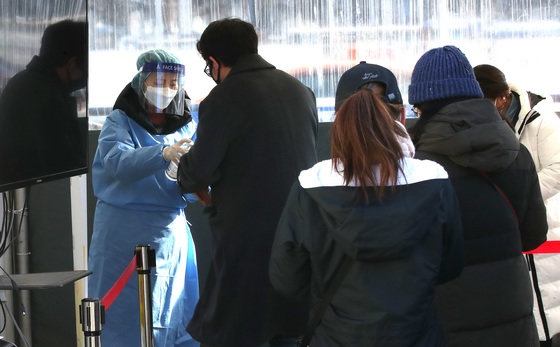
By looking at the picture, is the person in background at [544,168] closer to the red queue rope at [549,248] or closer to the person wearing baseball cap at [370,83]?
the red queue rope at [549,248]

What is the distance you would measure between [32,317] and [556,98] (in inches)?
134

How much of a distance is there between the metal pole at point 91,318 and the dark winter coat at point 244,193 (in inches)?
13.6

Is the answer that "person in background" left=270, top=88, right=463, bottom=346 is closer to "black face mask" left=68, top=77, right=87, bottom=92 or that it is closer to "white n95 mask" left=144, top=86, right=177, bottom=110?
"black face mask" left=68, top=77, right=87, bottom=92

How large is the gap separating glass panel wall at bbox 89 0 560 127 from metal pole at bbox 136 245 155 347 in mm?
1818

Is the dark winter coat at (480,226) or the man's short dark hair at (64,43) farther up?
the man's short dark hair at (64,43)

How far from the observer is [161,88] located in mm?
3201

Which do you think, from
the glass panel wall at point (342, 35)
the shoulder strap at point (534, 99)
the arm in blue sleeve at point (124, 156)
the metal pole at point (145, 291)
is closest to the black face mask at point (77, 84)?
the arm in blue sleeve at point (124, 156)

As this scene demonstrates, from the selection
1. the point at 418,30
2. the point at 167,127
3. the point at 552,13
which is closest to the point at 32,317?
the point at 167,127

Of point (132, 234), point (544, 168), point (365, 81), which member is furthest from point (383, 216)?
point (544, 168)

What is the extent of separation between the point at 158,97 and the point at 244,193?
767 millimetres

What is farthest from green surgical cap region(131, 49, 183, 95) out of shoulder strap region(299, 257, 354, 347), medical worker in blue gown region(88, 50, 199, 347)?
shoulder strap region(299, 257, 354, 347)

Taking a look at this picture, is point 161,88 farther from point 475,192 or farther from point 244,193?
point 475,192

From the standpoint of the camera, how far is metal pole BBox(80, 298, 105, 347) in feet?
8.40

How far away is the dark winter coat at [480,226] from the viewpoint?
2178 millimetres
